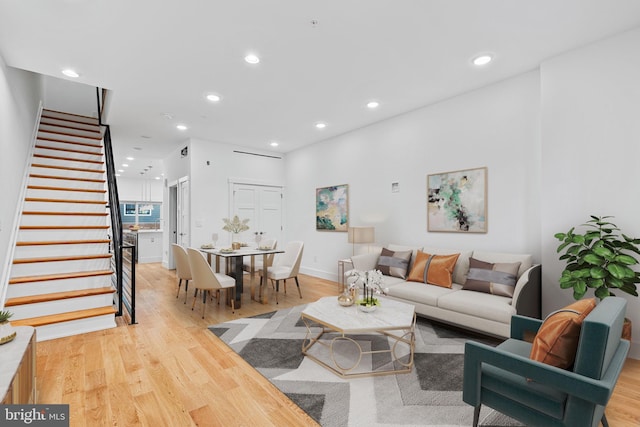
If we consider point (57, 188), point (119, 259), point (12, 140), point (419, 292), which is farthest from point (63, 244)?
point (419, 292)

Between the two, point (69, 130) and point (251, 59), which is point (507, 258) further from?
point (69, 130)

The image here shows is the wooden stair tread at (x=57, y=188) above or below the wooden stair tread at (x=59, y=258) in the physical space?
above

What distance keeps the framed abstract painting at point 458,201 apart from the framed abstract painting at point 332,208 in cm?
179

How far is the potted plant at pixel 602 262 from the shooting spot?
8.16ft

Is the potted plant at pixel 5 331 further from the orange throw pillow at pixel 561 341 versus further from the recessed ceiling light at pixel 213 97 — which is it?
the recessed ceiling light at pixel 213 97

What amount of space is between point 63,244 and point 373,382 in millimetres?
4205

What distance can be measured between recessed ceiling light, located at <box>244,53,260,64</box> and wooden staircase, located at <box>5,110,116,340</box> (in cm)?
312

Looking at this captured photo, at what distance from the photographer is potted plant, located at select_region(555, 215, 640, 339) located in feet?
8.16

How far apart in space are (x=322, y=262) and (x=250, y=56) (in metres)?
4.27

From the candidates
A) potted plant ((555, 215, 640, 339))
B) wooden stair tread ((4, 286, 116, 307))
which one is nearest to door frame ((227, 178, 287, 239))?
wooden stair tread ((4, 286, 116, 307))

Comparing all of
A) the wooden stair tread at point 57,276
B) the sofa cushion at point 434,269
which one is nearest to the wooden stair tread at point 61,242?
the wooden stair tread at point 57,276

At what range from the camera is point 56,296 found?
343cm

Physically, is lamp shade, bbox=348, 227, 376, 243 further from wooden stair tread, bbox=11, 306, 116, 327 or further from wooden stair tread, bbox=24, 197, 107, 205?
wooden stair tread, bbox=24, 197, 107, 205

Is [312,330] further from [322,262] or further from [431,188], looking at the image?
[322,262]
